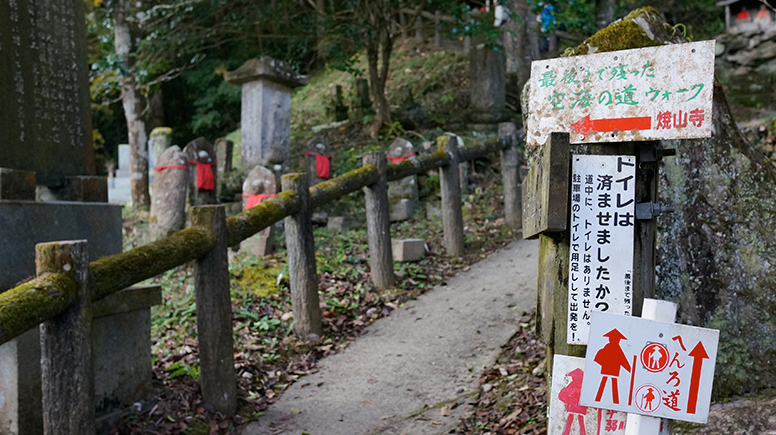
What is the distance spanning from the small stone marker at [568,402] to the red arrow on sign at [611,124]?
932 mm

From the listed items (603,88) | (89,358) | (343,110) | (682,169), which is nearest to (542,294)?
(603,88)

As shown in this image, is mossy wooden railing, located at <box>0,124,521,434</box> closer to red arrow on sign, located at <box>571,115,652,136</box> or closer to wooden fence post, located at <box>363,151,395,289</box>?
wooden fence post, located at <box>363,151,395,289</box>

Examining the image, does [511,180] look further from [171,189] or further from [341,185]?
[171,189]

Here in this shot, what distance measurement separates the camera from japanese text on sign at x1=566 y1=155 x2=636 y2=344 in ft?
7.67

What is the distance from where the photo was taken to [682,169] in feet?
11.8

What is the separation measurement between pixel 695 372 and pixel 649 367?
0.15m

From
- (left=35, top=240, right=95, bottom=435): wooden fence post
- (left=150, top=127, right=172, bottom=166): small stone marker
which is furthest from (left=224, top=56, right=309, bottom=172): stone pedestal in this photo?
(left=35, top=240, right=95, bottom=435): wooden fence post

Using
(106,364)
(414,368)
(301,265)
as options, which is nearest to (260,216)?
(301,265)

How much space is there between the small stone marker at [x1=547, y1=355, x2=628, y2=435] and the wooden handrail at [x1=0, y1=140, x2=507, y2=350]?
2.22 meters

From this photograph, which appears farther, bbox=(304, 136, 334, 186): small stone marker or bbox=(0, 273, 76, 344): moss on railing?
bbox=(304, 136, 334, 186): small stone marker

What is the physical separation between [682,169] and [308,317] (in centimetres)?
322

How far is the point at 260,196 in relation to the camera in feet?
25.0

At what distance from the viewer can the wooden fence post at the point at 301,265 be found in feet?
17.2

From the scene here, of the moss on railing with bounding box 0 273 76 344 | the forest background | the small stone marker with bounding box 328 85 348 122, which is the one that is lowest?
the moss on railing with bounding box 0 273 76 344
